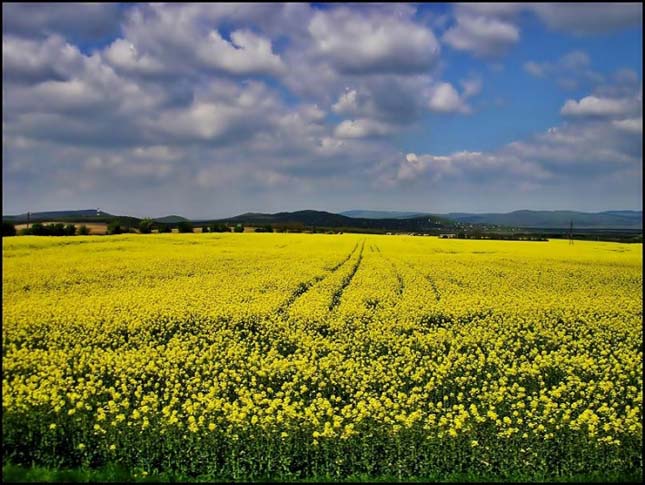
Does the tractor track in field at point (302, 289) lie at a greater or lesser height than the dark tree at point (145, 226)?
lesser

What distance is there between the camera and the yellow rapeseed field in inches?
384

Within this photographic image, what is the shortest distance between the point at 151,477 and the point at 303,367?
4.45 m

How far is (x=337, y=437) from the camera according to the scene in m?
9.83

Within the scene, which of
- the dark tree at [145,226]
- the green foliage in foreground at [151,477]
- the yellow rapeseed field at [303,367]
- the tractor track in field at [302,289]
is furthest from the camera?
the dark tree at [145,226]

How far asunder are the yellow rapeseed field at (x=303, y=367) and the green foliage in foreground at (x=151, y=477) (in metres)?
0.24

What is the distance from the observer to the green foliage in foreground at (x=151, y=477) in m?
8.80

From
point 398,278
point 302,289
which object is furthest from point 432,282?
point 302,289

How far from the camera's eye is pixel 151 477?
9.03 meters

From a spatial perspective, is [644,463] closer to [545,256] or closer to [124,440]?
[124,440]

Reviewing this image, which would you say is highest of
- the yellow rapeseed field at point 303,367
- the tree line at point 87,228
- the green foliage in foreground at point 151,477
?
the tree line at point 87,228

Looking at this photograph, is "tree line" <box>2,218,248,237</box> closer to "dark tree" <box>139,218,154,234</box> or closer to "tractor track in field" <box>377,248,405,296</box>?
"dark tree" <box>139,218,154,234</box>

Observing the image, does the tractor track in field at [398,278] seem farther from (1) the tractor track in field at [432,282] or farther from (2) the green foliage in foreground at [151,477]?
(2) the green foliage in foreground at [151,477]

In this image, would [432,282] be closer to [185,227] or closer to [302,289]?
[302,289]

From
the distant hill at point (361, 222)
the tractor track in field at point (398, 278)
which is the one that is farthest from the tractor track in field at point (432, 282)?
the distant hill at point (361, 222)
